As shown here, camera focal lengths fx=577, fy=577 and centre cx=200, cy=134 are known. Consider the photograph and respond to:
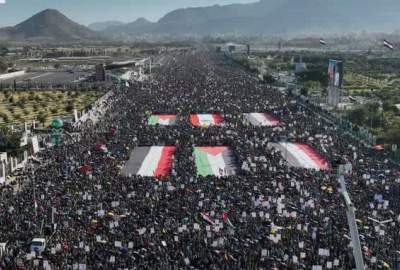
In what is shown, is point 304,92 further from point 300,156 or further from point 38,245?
point 38,245

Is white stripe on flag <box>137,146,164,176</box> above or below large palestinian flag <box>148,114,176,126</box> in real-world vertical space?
above

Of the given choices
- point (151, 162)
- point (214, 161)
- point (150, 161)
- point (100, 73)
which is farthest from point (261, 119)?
point (100, 73)

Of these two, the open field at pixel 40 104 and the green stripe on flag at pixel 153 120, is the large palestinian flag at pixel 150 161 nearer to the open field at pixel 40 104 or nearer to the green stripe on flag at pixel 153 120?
the green stripe on flag at pixel 153 120

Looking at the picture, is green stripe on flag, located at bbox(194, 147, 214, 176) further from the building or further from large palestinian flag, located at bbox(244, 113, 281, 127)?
the building

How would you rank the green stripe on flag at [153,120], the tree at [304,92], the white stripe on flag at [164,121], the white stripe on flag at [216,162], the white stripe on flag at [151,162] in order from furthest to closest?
the tree at [304,92] → the green stripe on flag at [153,120] → the white stripe on flag at [164,121] → the white stripe on flag at [216,162] → the white stripe on flag at [151,162]

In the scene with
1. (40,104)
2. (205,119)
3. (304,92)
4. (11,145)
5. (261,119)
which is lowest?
(40,104)

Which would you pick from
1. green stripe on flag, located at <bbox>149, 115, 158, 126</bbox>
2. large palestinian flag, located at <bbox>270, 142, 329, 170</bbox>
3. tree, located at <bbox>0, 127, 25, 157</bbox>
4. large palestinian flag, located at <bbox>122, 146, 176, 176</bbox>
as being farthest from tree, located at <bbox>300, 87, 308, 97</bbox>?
tree, located at <bbox>0, 127, 25, 157</bbox>

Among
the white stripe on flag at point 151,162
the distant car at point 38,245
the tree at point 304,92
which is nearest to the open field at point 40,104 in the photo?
the white stripe on flag at point 151,162
